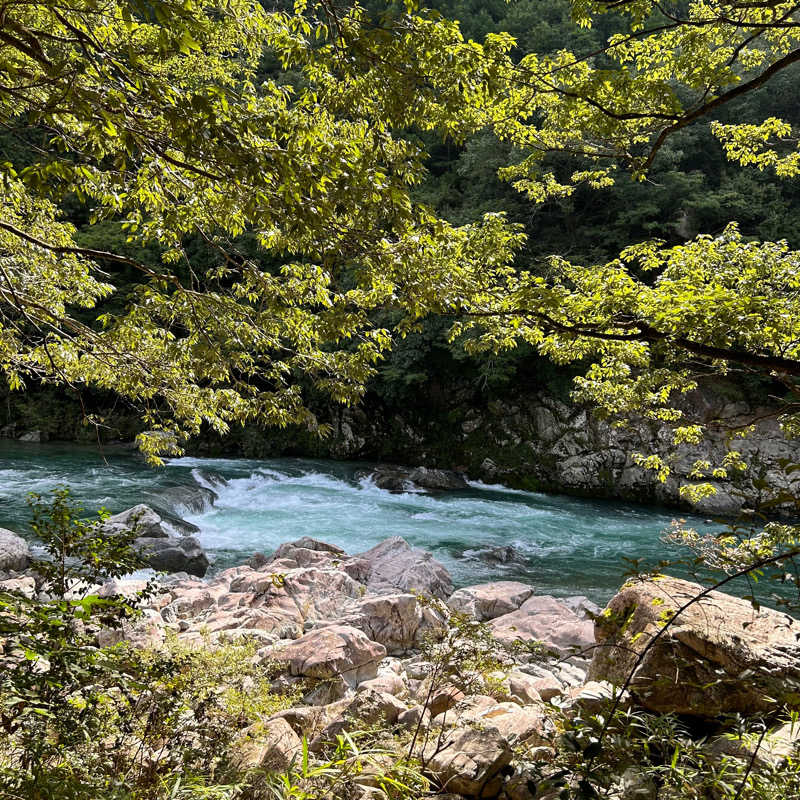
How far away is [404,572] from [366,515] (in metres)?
5.32

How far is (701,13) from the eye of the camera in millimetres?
4398

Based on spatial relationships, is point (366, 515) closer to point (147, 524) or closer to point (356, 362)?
point (147, 524)

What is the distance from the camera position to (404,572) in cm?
819

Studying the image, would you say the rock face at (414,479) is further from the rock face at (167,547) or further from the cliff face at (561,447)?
the rock face at (167,547)

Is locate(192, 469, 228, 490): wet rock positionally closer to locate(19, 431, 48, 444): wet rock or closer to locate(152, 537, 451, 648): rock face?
locate(152, 537, 451, 648): rock face

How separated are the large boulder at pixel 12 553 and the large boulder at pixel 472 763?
7.35m

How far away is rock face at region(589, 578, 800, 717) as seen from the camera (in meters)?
3.12

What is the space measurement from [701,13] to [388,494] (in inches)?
524

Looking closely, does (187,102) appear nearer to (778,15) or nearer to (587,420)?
(778,15)

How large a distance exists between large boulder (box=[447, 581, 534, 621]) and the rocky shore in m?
0.02

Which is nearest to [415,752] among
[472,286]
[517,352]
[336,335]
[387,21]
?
[336,335]

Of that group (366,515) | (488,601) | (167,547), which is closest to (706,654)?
(488,601)

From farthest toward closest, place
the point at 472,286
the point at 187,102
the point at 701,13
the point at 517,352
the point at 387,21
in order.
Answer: the point at 517,352, the point at 701,13, the point at 472,286, the point at 387,21, the point at 187,102

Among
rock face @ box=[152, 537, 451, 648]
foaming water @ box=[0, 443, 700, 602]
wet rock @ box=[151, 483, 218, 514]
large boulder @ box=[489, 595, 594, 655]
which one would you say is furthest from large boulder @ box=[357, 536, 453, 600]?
wet rock @ box=[151, 483, 218, 514]
